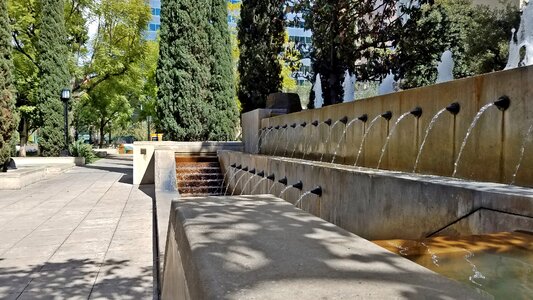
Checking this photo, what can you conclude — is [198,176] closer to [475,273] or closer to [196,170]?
[196,170]

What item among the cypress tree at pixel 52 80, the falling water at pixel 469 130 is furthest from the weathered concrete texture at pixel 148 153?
the cypress tree at pixel 52 80

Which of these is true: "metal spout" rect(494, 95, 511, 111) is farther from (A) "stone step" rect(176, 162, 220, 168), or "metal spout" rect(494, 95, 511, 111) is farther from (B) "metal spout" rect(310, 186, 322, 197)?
(A) "stone step" rect(176, 162, 220, 168)

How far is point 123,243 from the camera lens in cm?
598

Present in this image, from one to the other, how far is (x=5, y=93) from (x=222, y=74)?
1141 cm

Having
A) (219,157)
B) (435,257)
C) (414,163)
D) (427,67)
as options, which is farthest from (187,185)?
(427,67)

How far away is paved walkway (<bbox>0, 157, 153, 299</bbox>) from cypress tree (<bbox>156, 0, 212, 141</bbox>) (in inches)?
234

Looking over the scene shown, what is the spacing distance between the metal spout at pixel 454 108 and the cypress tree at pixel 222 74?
52.7ft

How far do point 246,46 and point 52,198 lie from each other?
970 cm

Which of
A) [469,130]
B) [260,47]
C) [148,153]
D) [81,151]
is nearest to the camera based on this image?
[469,130]

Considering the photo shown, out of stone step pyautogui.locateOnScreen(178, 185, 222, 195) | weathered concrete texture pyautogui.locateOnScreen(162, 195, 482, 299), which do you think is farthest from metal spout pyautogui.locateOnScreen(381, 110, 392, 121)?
stone step pyautogui.locateOnScreen(178, 185, 222, 195)

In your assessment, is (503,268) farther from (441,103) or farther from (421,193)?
(441,103)

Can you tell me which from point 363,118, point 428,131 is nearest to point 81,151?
point 363,118

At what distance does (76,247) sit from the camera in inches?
227

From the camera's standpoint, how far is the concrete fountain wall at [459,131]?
3.29 m
